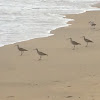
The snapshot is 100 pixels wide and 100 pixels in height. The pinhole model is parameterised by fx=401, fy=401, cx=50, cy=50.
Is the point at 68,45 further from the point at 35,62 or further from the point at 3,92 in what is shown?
the point at 3,92

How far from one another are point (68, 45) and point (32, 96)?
19.4 feet

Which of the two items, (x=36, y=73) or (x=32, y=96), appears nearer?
(x=32, y=96)

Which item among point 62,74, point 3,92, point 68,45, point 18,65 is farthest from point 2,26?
point 3,92

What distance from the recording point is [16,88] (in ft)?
26.1

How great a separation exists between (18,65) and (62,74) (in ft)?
4.86

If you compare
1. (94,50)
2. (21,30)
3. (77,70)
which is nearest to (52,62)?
(77,70)

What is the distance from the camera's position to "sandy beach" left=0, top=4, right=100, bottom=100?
7446 millimetres

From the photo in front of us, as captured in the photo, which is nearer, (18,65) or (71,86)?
(71,86)

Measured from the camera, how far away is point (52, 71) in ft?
31.0

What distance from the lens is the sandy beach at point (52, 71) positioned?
745 centimetres

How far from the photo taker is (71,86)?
788 centimetres

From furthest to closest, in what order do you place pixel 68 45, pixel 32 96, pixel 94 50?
pixel 68 45, pixel 94 50, pixel 32 96

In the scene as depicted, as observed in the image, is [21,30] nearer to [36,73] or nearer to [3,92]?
[36,73]

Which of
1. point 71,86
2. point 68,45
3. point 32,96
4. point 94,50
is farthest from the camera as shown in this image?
point 68,45
